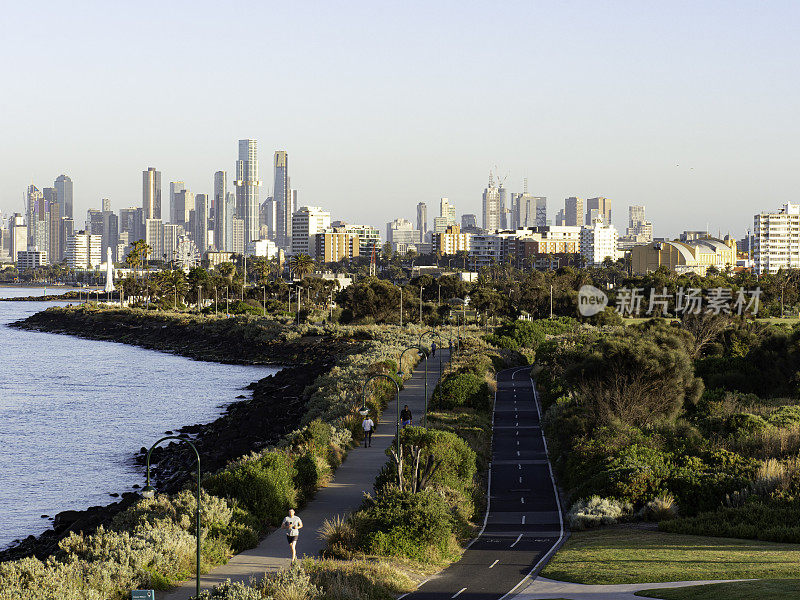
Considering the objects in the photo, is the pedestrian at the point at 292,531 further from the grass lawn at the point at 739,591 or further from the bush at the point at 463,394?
the bush at the point at 463,394

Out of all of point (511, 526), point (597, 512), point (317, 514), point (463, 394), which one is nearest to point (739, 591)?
point (597, 512)

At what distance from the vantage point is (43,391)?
255ft

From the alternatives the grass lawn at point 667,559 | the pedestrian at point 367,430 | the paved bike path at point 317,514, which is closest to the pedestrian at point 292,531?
the paved bike path at point 317,514

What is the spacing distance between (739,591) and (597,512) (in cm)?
1010

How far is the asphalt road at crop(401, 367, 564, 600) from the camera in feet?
74.2

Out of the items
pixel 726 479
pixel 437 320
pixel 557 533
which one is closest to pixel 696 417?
pixel 726 479

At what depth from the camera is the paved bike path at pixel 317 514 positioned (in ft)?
73.0

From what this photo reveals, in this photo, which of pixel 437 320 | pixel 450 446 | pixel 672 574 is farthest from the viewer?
pixel 437 320

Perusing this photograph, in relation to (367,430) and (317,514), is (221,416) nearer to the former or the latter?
(367,430)

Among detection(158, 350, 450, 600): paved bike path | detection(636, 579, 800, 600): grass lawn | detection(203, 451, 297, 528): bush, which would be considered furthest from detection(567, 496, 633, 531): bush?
detection(203, 451, 297, 528): bush

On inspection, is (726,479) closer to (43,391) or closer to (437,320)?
(43,391)

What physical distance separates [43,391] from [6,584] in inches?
2421

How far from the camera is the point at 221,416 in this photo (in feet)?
214

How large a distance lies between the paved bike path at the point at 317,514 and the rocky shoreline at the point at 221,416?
7.64 metres
